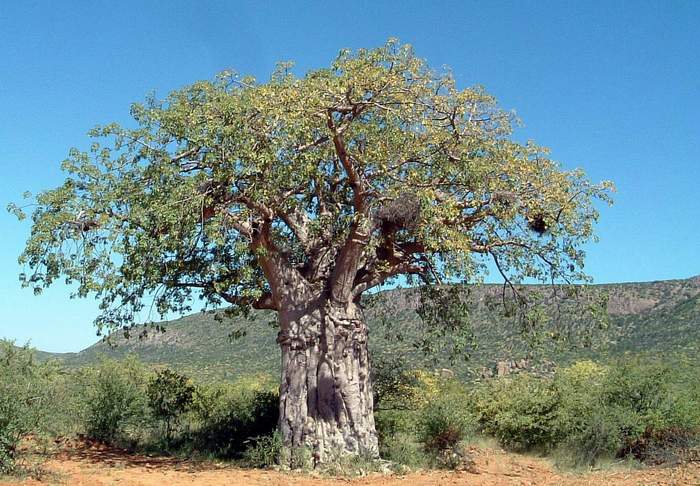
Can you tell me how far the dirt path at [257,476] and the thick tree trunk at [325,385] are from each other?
72cm

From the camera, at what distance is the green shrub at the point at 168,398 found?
51.4ft

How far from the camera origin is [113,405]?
15570 mm

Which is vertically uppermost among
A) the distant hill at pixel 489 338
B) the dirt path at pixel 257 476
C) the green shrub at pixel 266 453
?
the distant hill at pixel 489 338

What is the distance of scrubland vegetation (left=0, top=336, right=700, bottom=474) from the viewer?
13.0 meters

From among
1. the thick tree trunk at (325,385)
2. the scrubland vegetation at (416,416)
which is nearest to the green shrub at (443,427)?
the scrubland vegetation at (416,416)

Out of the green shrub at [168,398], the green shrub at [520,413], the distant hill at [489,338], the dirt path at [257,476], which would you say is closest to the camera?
the dirt path at [257,476]

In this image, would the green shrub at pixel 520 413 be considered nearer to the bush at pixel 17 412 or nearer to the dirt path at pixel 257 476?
the dirt path at pixel 257 476

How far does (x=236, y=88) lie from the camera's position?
1202 centimetres

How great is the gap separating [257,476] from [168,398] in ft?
18.8

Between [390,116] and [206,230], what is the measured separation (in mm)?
3529

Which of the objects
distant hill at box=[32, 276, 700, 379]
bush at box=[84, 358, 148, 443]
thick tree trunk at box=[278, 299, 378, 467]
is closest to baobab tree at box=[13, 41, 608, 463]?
thick tree trunk at box=[278, 299, 378, 467]

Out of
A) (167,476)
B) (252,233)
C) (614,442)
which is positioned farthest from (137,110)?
(614,442)

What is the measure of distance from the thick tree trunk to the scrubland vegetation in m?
0.38

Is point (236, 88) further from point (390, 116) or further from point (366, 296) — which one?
point (366, 296)
